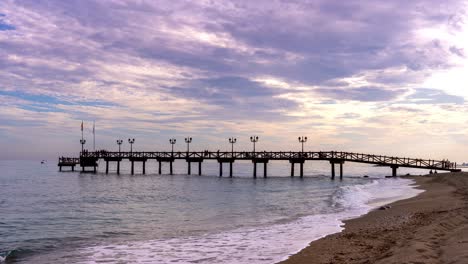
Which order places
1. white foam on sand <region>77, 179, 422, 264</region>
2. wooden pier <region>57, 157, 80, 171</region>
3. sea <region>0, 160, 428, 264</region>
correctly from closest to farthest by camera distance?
white foam on sand <region>77, 179, 422, 264</region>, sea <region>0, 160, 428, 264</region>, wooden pier <region>57, 157, 80, 171</region>

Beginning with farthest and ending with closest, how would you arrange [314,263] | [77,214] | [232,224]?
[77,214] → [232,224] → [314,263]

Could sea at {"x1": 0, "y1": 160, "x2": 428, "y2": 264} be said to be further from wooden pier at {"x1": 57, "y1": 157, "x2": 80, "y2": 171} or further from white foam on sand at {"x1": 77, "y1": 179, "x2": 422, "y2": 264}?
wooden pier at {"x1": 57, "y1": 157, "x2": 80, "y2": 171}

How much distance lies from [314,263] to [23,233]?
14156mm

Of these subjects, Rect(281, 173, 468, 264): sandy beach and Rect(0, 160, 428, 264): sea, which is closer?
Rect(281, 173, 468, 264): sandy beach

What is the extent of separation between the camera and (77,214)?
2591cm

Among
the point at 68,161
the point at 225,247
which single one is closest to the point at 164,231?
the point at 225,247

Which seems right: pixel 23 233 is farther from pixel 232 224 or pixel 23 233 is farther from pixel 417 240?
pixel 417 240

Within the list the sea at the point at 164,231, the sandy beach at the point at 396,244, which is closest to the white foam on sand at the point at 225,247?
the sea at the point at 164,231

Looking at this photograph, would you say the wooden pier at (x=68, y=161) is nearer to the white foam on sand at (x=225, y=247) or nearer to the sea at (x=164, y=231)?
the sea at (x=164, y=231)

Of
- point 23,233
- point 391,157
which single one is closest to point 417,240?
point 23,233

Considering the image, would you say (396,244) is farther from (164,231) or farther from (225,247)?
(164,231)

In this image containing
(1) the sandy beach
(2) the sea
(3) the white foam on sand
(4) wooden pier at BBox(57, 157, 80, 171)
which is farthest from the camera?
(4) wooden pier at BBox(57, 157, 80, 171)

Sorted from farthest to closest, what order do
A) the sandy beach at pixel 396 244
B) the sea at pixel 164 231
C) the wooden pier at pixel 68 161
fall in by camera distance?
the wooden pier at pixel 68 161, the sea at pixel 164 231, the sandy beach at pixel 396 244

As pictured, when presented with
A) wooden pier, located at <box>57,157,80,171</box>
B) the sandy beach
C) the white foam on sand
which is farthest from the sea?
wooden pier, located at <box>57,157,80,171</box>
